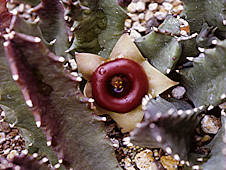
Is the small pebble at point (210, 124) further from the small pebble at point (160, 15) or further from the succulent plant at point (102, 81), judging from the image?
the small pebble at point (160, 15)

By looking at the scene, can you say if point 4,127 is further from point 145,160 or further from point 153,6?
point 153,6

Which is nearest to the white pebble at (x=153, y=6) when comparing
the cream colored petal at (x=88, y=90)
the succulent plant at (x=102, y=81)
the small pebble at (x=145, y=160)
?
the succulent plant at (x=102, y=81)

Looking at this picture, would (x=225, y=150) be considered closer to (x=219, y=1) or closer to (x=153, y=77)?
(x=153, y=77)

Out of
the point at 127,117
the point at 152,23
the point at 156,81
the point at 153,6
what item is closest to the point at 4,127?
the point at 127,117

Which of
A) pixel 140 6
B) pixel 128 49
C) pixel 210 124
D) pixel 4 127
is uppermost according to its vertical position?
pixel 128 49

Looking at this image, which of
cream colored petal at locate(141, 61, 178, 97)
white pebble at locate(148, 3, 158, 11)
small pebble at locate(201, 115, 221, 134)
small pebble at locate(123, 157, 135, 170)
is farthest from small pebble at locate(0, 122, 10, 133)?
white pebble at locate(148, 3, 158, 11)
